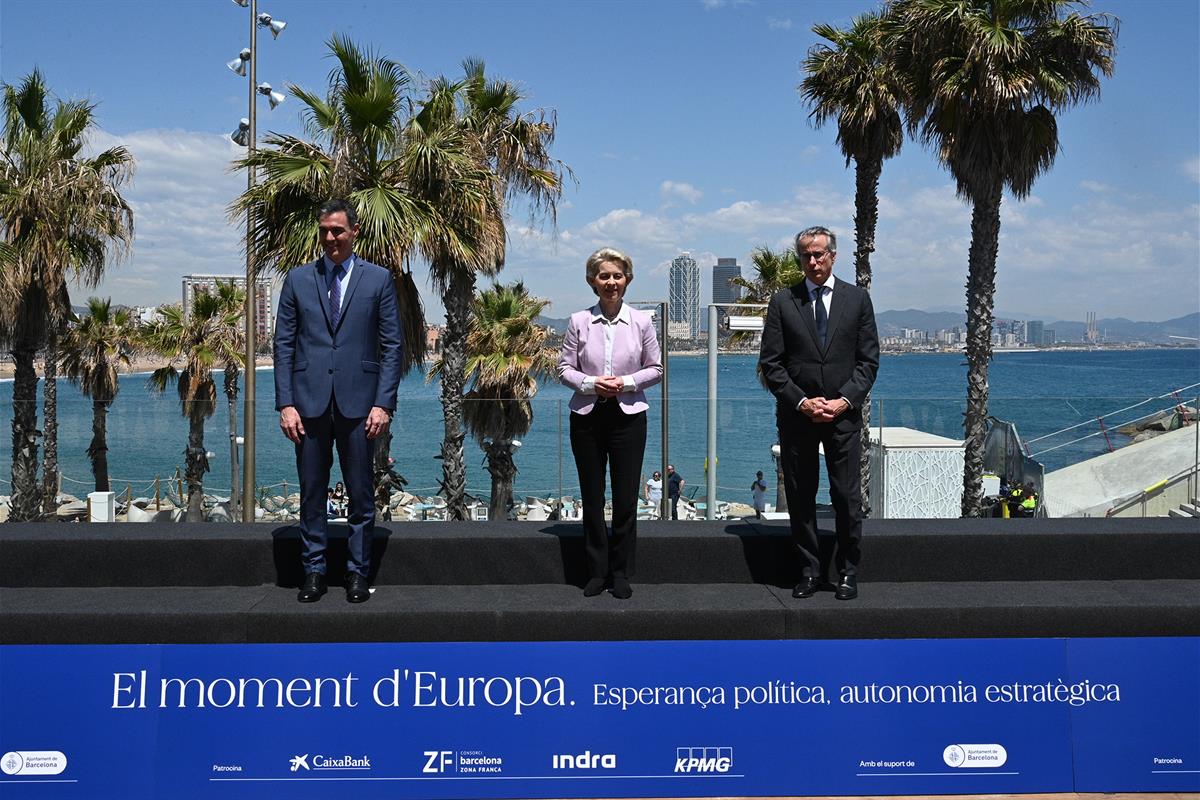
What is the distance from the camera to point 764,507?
10.2 m

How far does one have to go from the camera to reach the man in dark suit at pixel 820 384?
357cm

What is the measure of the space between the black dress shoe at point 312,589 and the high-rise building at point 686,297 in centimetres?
5046

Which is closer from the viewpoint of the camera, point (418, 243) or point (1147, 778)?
point (1147, 778)

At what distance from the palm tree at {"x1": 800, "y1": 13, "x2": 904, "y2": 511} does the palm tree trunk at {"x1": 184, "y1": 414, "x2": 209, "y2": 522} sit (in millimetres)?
12201

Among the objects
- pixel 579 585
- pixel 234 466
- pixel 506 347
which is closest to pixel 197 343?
pixel 506 347

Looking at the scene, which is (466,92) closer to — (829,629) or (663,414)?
(663,414)

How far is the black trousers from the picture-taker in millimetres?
3607

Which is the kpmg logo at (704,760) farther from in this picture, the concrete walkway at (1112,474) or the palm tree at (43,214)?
the palm tree at (43,214)

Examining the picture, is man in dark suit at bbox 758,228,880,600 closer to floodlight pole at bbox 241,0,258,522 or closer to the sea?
the sea

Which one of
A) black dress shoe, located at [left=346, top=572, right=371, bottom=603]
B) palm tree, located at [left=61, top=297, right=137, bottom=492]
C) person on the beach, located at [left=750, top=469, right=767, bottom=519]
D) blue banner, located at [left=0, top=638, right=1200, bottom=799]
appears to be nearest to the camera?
blue banner, located at [left=0, top=638, right=1200, bottom=799]

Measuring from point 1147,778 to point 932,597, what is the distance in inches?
33.5

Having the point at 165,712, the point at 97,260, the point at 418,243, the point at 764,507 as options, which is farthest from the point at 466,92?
the point at 165,712

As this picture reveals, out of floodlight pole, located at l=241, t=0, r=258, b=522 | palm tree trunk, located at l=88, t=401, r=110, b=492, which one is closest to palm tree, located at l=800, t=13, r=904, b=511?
floodlight pole, located at l=241, t=0, r=258, b=522

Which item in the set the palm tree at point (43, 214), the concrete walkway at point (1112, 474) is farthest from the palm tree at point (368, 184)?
the concrete walkway at point (1112, 474)
